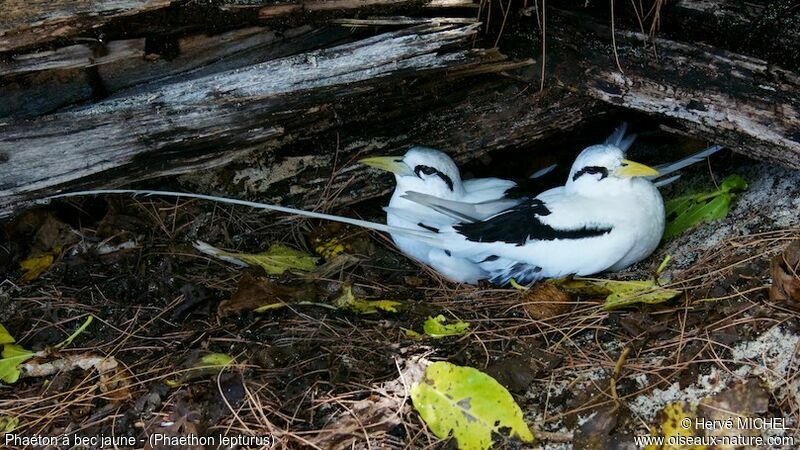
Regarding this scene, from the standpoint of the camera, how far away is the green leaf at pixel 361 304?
350 centimetres

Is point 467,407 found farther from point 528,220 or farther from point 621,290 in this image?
point 528,220

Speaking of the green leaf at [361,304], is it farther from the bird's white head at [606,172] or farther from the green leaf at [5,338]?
the green leaf at [5,338]

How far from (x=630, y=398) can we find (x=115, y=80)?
2.53m

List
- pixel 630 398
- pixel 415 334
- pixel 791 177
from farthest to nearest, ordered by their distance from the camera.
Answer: pixel 791 177 < pixel 415 334 < pixel 630 398

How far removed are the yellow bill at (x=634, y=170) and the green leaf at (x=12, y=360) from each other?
110 inches

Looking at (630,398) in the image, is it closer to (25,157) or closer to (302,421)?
(302,421)

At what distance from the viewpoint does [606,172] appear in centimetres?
382

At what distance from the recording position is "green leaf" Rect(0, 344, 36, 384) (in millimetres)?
3184

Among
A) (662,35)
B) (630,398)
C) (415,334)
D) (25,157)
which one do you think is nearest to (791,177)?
(662,35)

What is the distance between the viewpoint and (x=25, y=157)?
11.1 feet

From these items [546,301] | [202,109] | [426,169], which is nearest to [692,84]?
[546,301]

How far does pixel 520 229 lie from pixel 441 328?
73 centimetres

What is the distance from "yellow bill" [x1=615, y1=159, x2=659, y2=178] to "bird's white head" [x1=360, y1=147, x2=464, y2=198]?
0.86 m

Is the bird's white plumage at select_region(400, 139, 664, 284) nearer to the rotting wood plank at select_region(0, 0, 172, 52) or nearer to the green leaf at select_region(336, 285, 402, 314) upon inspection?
the green leaf at select_region(336, 285, 402, 314)
